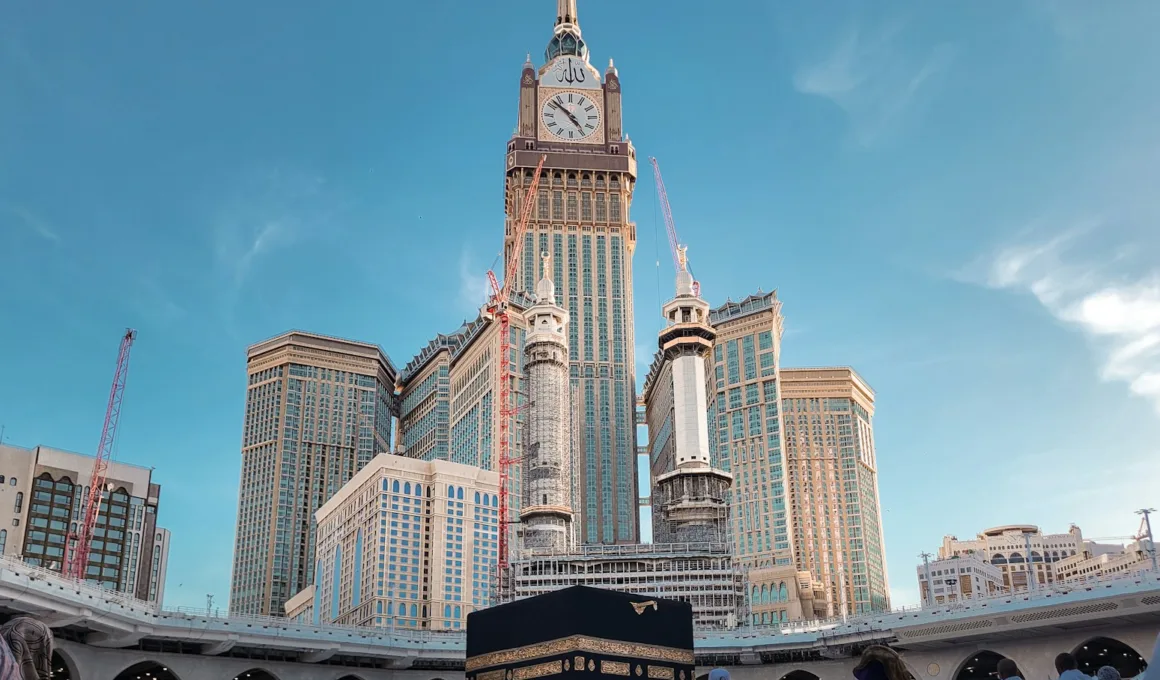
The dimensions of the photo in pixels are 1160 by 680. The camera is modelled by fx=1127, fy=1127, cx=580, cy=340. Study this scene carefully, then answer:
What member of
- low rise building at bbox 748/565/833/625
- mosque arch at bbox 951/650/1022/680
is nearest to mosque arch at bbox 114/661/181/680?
mosque arch at bbox 951/650/1022/680

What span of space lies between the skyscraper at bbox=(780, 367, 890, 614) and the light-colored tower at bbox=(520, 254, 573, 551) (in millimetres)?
45197

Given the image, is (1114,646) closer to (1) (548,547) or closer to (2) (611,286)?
(1) (548,547)

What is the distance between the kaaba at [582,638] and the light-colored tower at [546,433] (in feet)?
312

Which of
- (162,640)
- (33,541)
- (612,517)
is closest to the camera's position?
(162,640)

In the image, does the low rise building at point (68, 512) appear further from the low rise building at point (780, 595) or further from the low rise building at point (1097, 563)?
the low rise building at point (1097, 563)

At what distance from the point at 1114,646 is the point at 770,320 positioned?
372 ft

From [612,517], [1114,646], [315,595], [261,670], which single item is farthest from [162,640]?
[612,517]

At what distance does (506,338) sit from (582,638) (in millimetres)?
126221

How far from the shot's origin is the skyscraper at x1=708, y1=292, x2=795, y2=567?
581 ft

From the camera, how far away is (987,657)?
8388 cm

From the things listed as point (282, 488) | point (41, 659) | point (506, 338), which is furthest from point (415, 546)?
point (41, 659)

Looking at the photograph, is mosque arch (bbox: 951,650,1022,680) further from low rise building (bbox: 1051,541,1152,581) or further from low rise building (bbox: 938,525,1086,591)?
low rise building (bbox: 938,525,1086,591)

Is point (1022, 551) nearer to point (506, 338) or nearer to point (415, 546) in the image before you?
point (506, 338)

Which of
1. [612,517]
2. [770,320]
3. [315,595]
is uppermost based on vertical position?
[770,320]
